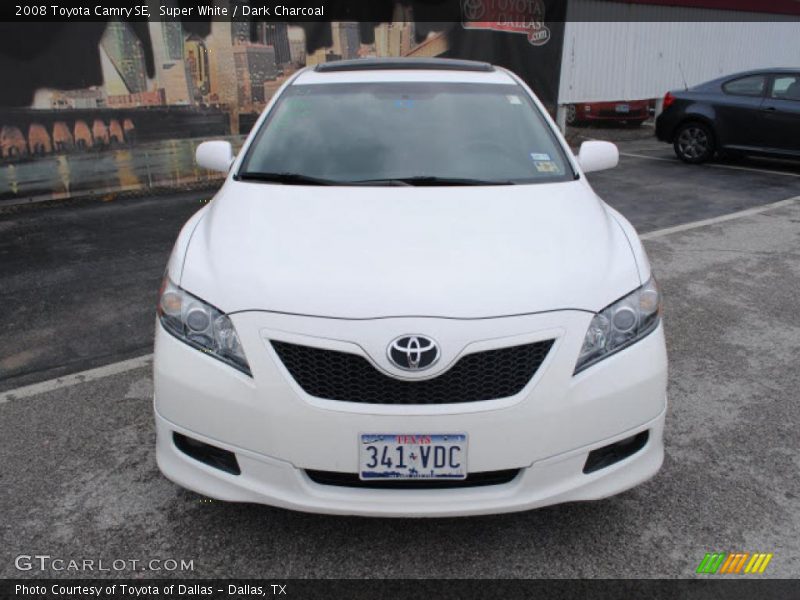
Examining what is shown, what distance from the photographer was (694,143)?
1096 cm

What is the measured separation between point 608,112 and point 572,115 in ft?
3.17

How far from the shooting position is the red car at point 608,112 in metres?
14.4

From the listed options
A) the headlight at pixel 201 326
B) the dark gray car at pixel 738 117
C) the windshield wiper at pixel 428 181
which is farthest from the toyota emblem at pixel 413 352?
the dark gray car at pixel 738 117

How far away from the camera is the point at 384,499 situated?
2.14 metres

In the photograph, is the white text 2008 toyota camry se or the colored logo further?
the colored logo

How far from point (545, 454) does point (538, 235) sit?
2.76 feet

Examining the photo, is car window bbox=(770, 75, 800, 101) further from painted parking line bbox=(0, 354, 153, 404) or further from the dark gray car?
painted parking line bbox=(0, 354, 153, 404)

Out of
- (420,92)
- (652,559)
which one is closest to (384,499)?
(652,559)

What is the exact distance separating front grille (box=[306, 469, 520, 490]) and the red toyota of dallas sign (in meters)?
9.76

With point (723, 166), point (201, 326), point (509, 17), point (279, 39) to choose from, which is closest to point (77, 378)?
point (201, 326)

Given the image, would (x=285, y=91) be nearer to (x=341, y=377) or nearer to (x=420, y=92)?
(x=420, y=92)

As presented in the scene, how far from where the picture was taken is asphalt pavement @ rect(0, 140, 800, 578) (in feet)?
8.02

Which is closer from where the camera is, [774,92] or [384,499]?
[384,499]

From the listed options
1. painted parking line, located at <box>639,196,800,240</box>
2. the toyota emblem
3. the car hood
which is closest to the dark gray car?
painted parking line, located at <box>639,196,800,240</box>
